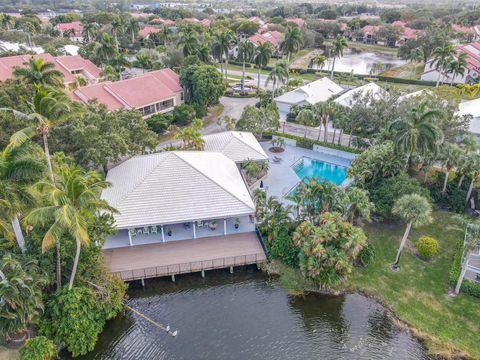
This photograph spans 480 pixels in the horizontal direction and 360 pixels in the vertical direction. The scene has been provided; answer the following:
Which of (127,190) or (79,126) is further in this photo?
(79,126)

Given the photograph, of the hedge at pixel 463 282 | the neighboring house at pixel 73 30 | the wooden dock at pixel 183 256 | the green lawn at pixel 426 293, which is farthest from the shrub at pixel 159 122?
the neighboring house at pixel 73 30

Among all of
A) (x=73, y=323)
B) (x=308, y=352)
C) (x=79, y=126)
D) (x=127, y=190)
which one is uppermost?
(x=79, y=126)

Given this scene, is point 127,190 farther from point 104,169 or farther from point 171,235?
point 104,169

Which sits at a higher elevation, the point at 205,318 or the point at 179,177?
the point at 179,177

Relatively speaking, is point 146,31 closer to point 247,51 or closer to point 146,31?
point 146,31

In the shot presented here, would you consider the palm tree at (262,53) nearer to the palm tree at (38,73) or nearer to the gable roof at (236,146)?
the gable roof at (236,146)

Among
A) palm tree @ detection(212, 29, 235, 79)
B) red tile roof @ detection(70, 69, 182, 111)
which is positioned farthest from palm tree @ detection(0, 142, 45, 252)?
palm tree @ detection(212, 29, 235, 79)

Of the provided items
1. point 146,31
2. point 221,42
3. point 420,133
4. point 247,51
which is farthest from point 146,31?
point 420,133

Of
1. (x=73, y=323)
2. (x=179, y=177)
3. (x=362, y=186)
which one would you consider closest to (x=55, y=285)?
(x=73, y=323)
